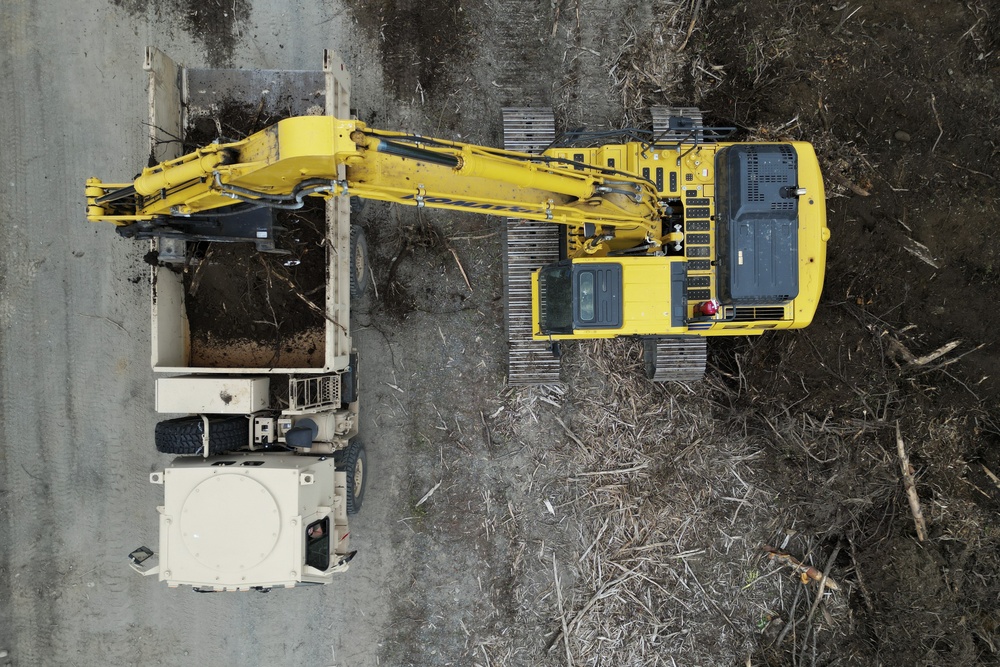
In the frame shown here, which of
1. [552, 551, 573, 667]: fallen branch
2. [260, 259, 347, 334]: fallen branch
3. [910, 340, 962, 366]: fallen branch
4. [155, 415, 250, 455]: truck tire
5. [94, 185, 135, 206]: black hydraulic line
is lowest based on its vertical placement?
[552, 551, 573, 667]: fallen branch

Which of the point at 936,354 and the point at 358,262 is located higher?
the point at 358,262

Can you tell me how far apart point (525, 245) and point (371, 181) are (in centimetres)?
276

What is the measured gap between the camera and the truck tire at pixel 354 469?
22.7 ft

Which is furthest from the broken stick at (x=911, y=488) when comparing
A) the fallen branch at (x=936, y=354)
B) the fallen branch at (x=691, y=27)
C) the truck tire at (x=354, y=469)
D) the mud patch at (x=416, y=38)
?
the mud patch at (x=416, y=38)

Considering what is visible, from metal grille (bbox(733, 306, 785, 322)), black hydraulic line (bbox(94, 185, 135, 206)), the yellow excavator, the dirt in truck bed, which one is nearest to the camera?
the yellow excavator

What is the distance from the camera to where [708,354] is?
7.97m

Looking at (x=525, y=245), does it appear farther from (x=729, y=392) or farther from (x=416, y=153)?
(x=729, y=392)

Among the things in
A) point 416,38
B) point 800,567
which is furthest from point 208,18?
point 800,567

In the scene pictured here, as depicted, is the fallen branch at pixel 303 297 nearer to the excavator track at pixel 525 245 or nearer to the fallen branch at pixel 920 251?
the excavator track at pixel 525 245

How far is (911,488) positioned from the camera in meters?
7.73

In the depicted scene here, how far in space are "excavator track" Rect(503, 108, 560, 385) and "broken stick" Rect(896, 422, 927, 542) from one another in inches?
190

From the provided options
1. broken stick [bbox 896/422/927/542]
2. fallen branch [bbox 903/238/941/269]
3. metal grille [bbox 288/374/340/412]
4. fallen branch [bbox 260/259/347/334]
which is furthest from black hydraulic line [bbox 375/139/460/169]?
broken stick [bbox 896/422/927/542]

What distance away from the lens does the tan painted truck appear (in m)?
5.88

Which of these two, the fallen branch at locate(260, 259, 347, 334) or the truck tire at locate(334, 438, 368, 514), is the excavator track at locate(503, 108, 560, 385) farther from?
the truck tire at locate(334, 438, 368, 514)
